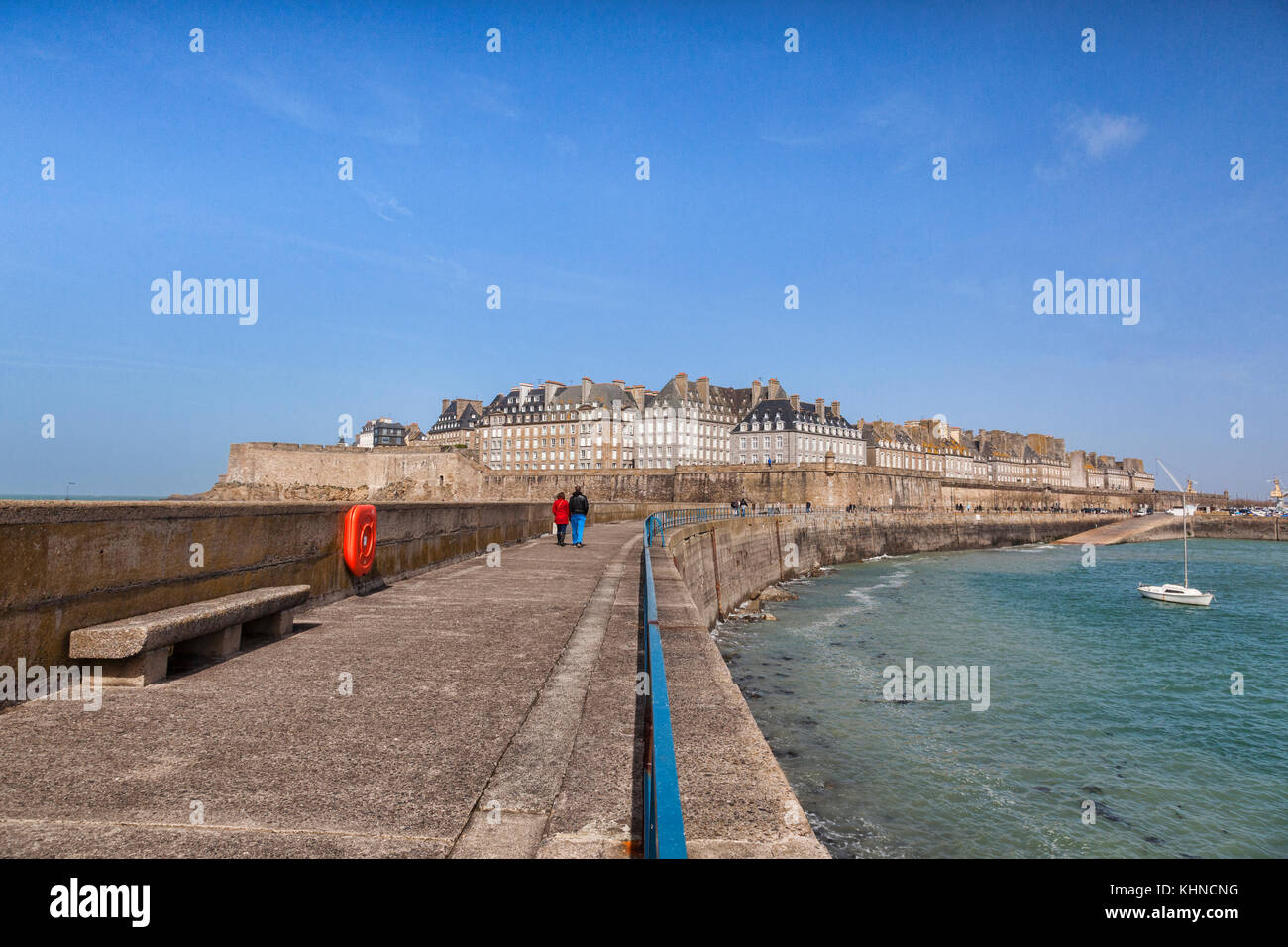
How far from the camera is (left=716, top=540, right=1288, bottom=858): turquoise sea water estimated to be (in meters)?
9.38

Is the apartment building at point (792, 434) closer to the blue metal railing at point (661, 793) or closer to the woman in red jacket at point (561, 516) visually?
the woman in red jacket at point (561, 516)

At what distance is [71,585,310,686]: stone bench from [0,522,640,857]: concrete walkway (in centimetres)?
16

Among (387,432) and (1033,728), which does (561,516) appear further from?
(387,432)

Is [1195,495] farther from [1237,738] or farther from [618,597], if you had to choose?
[618,597]

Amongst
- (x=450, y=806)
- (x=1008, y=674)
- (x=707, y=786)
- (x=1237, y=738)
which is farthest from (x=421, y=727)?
(x=1008, y=674)

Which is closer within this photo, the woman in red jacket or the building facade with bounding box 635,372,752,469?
the woman in red jacket

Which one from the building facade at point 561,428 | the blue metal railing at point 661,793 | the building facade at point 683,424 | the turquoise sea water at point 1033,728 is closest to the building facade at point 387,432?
the building facade at point 561,428

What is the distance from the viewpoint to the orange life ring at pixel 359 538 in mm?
9023

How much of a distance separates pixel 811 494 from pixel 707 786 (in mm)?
64372

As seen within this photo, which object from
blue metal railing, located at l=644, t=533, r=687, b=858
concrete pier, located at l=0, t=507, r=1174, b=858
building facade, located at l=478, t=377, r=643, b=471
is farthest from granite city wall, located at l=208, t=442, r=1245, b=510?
blue metal railing, located at l=644, t=533, r=687, b=858

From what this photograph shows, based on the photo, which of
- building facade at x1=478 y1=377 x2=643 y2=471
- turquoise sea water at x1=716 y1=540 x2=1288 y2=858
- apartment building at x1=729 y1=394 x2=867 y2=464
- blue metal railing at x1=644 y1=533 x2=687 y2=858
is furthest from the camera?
building facade at x1=478 y1=377 x2=643 y2=471

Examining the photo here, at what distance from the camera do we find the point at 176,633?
5.28m

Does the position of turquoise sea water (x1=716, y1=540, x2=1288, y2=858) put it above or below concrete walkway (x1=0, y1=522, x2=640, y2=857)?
below

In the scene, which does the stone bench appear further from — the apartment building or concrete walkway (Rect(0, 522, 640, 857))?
the apartment building
